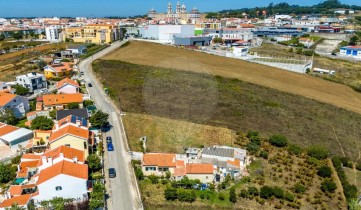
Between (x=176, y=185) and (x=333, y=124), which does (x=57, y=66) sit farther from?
(x=333, y=124)

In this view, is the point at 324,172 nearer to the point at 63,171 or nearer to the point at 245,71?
the point at 63,171

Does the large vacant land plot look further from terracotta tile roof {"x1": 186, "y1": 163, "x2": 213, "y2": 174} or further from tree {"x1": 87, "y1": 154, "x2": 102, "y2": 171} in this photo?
terracotta tile roof {"x1": 186, "y1": 163, "x2": 213, "y2": 174}

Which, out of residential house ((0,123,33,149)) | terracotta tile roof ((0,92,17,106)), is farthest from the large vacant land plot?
terracotta tile roof ((0,92,17,106))

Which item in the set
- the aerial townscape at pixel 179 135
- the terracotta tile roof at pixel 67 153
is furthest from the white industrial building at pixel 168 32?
the terracotta tile roof at pixel 67 153

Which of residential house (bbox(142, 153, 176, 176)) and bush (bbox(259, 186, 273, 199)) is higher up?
residential house (bbox(142, 153, 176, 176))

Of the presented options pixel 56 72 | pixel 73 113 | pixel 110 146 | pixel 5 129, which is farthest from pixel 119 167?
pixel 56 72

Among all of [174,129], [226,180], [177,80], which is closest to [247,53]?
[177,80]
